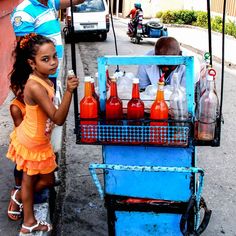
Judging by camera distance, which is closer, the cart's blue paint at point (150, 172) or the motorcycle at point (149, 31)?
the cart's blue paint at point (150, 172)

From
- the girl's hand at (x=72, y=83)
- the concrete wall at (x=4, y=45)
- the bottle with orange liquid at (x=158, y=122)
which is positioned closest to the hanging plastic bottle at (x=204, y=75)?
the bottle with orange liquid at (x=158, y=122)

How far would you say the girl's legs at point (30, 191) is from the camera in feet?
9.10

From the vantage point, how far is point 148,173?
2.47m

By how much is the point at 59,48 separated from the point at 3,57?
9.21 ft

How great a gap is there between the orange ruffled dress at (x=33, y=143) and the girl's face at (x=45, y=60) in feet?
0.23

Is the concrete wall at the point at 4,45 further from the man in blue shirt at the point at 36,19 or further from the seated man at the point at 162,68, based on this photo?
the seated man at the point at 162,68

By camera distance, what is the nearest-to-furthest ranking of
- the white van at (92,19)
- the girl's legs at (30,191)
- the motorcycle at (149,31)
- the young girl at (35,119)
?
the young girl at (35,119) → the girl's legs at (30,191) → the motorcycle at (149,31) → the white van at (92,19)

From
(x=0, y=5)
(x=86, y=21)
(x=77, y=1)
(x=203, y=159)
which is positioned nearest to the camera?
(x=77, y=1)

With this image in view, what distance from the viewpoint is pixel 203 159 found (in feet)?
15.6

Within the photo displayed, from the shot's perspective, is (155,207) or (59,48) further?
(59,48)

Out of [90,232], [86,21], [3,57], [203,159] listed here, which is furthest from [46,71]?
[86,21]

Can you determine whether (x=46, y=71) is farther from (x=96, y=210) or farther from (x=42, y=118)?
(x=96, y=210)

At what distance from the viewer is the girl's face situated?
258 cm

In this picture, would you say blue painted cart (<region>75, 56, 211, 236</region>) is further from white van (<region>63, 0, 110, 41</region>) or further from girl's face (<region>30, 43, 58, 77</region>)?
white van (<region>63, 0, 110, 41</region>)
